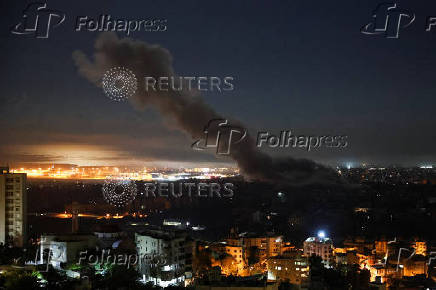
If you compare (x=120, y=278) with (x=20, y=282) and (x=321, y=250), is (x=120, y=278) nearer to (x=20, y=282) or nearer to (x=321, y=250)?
(x=20, y=282)

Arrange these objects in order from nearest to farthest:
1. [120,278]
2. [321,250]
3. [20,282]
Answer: [20,282] < [120,278] < [321,250]

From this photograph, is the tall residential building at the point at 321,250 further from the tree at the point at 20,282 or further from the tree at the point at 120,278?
the tree at the point at 20,282

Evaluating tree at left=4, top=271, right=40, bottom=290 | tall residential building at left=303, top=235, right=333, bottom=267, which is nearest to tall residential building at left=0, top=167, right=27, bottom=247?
tree at left=4, top=271, right=40, bottom=290

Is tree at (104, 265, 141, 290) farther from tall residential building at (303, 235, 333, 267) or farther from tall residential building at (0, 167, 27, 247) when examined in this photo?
tall residential building at (303, 235, 333, 267)

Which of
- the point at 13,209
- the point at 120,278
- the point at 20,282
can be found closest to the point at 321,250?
the point at 120,278

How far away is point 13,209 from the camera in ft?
36.9

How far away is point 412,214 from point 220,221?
958 cm

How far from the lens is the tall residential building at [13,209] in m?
11.1

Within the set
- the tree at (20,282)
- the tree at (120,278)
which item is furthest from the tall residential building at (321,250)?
the tree at (20,282)

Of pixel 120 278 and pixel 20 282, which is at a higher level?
pixel 20 282

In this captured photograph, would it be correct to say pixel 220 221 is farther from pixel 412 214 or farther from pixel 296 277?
pixel 296 277

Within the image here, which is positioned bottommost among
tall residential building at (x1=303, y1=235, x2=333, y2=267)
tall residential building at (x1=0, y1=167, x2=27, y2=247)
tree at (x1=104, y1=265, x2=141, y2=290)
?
tall residential building at (x1=303, y1=235, x2=333, y2=267)

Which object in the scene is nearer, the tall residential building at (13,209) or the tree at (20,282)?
the tree at (20,282)

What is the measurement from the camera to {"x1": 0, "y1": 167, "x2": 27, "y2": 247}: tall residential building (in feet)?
36.3
